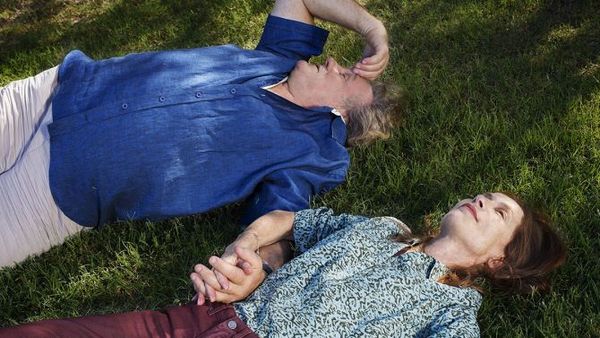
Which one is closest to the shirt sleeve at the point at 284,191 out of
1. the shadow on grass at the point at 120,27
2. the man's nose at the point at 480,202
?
the man's nose at the point at 480,202

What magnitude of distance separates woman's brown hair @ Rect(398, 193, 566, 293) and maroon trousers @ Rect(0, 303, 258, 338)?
0.94 m

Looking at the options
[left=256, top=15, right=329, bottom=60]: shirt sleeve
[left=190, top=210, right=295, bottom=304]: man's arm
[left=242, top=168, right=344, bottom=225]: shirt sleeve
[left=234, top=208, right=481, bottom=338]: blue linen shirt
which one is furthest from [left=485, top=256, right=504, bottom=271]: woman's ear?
[left=256, top=15, right=329, bottom=60]: shirt sleeve

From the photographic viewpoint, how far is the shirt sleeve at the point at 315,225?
308cm

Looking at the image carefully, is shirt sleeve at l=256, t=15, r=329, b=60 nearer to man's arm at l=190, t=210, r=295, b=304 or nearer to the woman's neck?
man's arm at l=190, t=210, r=295, b=304

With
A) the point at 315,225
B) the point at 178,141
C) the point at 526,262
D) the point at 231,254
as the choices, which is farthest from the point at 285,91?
the point at 526,262

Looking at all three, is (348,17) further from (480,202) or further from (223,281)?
(223,281)

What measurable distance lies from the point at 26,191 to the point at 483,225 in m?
1.99

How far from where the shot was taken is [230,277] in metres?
2.69

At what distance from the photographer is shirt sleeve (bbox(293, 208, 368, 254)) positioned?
121 inches

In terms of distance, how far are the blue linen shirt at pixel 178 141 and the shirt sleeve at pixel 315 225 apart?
145 millimetres

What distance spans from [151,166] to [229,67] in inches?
25.9

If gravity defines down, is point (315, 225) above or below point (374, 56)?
below

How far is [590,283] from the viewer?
3111mm

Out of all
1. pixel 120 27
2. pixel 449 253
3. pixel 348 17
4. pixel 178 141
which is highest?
pixel 348 17
